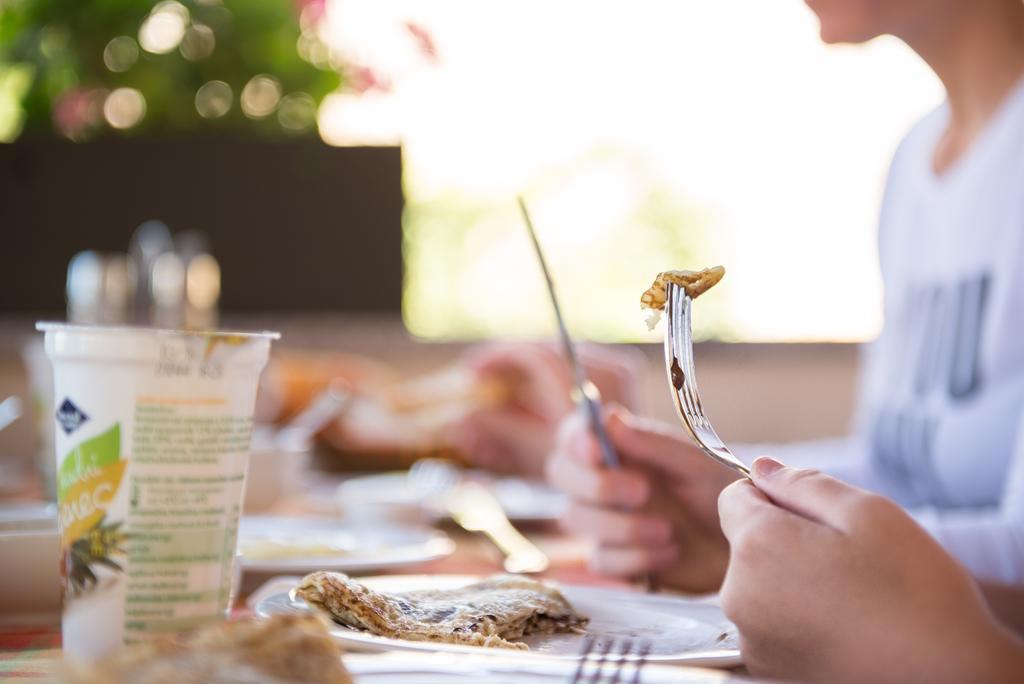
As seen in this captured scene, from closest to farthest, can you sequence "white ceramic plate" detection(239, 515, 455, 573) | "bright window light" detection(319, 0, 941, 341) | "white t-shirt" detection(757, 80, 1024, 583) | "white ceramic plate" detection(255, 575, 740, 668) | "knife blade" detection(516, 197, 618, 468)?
"white ceramic plate" detection(255, 575, 740, 668) < "knife blade" detection(516, 197, 618, 468) < "white ceramic plate" detection(239, 515, 455, 573) < "white t-shirt" detection(757, 80, 1024, 583) < "bright window light" detection(319, 0, 941, 341)

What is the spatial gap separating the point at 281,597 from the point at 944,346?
2.75 feet

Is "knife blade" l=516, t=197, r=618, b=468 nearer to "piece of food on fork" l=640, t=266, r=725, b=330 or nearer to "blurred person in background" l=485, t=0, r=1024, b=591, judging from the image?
"blurred person in background" l=485, t=0, r=1024, b=591

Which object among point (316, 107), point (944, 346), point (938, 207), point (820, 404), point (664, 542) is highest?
point (316, 107)

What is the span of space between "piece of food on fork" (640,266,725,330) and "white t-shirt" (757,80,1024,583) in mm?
444

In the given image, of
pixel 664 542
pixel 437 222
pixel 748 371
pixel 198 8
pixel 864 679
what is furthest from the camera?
pixel 437 222

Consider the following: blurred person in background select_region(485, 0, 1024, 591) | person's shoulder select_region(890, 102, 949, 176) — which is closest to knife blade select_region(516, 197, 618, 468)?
blurred person in background select_region(485, 0, 1024, 591)

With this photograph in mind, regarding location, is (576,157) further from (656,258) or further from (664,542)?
(664,542)

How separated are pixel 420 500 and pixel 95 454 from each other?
2.43 ft

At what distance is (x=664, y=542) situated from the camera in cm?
87

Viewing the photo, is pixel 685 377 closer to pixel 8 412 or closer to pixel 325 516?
pixel 8 412

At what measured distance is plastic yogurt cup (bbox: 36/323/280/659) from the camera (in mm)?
448

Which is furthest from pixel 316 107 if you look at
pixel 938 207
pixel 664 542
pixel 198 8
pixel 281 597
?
pixel 281 597

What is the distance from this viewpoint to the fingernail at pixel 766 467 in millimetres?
443

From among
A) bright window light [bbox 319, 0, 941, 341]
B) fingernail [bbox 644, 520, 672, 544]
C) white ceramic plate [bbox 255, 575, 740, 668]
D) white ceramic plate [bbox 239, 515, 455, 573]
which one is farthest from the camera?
bright window light [bbox 319, 0, 941, 341]
